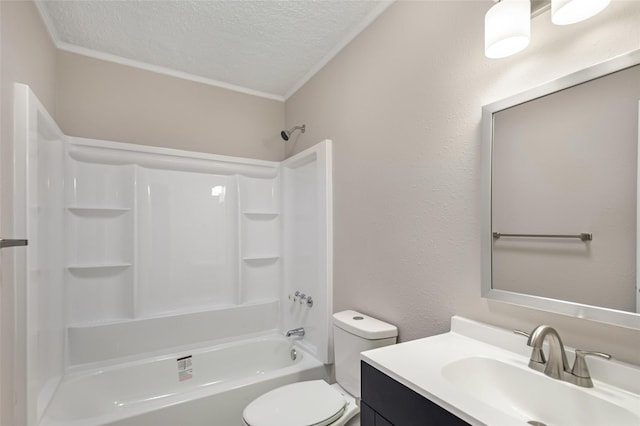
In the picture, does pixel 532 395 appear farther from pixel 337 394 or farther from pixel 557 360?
pixel 337 394

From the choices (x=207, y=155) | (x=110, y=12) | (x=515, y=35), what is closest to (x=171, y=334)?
(x=207, y=155)

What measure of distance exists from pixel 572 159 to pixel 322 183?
4.72 feet

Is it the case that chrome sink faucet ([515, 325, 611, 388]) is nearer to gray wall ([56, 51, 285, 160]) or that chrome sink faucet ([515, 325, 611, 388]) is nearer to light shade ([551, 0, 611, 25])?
light shade ([551, 0, 611, 25])

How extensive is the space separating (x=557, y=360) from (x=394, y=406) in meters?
0.49

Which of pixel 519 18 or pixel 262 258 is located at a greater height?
pixel 519 18

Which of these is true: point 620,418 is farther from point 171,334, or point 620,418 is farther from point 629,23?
point 171,334

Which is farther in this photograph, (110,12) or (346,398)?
(110,12)

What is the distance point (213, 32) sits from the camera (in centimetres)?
190

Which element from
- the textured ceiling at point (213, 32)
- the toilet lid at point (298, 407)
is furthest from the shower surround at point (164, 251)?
the textured ceiling at point (213, 32)

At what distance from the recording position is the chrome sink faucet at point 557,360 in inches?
32.6

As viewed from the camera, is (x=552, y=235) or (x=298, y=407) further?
(x=298, y=407)

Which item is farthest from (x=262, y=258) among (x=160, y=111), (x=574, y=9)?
(x=574, y=9)

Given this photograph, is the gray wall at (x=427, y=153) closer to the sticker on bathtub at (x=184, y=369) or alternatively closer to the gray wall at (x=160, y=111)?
the gray wall at (x=160, y=111)

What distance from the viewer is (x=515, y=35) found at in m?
0.96
